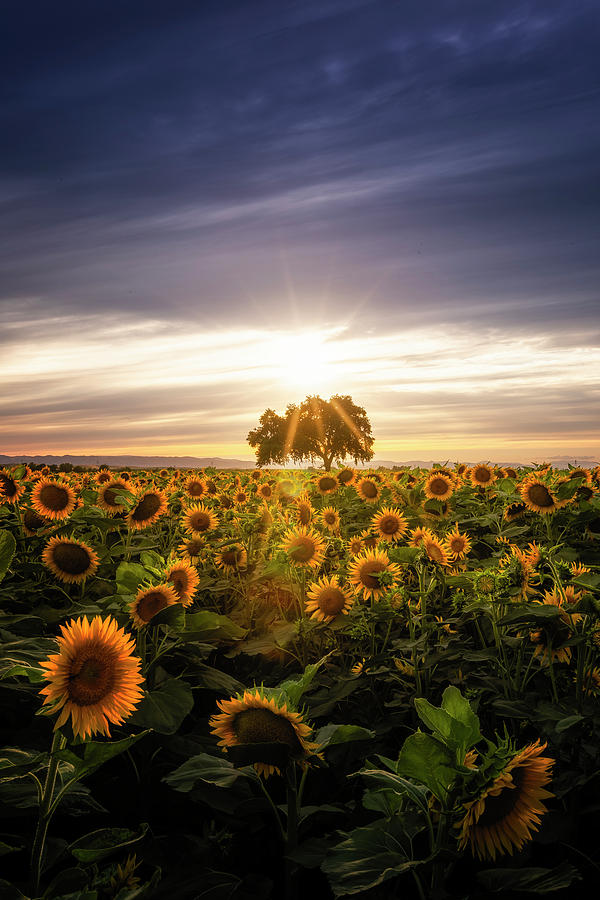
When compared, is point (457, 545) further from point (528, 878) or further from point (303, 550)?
point (528, 878)

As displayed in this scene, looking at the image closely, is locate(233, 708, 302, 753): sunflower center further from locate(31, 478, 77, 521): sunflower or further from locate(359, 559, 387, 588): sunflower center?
locate(31, 478, 77, 521): sunflower

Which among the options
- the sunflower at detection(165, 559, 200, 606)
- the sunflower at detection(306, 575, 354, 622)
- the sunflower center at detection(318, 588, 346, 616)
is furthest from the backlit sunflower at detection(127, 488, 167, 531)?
the sunflower center at detection(318, 588, 346, 616)

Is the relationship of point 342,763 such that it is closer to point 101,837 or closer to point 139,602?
point 139,602

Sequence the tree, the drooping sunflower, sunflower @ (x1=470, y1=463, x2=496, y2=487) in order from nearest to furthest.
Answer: the drooping sunflower < sunflower @ (x1=470, y1=463, x2=496, y2=487) < the tree

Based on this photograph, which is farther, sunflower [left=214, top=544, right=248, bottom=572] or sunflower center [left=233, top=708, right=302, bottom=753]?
sunflower [left=214, top=544, right=248, bottom=572]

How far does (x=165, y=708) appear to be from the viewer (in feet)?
9.33

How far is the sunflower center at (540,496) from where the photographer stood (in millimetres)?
6566

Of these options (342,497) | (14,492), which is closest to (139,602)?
(14,492)

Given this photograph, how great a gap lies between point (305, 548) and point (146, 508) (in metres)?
2.08

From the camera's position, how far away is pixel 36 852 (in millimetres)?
1897

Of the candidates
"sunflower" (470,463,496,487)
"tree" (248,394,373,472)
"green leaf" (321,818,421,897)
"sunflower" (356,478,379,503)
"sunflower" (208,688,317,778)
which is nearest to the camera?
"green leaf" (321,818,421,897)

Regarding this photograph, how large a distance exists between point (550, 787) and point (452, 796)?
4.42ft

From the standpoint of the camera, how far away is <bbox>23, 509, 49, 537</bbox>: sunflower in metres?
6.02

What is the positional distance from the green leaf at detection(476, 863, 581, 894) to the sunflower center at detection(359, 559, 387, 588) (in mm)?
2335
